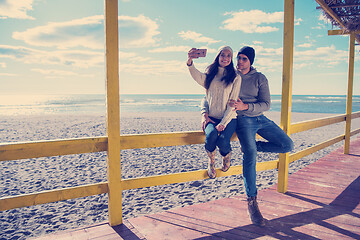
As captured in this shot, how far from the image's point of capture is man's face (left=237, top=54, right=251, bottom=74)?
288cm

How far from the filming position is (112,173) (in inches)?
101

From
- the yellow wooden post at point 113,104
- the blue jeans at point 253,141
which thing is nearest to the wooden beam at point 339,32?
the blue jeans at point 253,141

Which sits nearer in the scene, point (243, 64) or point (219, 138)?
point (219, 138)

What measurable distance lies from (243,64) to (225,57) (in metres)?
0.33

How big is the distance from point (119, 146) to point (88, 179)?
3958 mm

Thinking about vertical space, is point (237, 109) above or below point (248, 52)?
below

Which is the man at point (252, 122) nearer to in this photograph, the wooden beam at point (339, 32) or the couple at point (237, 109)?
the couple at point (237, 109)

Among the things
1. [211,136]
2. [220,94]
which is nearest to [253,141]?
[211,136]

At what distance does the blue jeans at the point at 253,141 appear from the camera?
2721 mm

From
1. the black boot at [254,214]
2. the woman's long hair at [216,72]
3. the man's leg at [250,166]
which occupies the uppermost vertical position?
the woman's long hair at [216,72]

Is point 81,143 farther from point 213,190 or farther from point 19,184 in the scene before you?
point 19,184

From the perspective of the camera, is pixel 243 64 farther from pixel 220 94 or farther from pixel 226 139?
pixel 226 139

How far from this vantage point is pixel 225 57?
265 cm

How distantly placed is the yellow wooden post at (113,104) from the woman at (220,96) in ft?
2.30
